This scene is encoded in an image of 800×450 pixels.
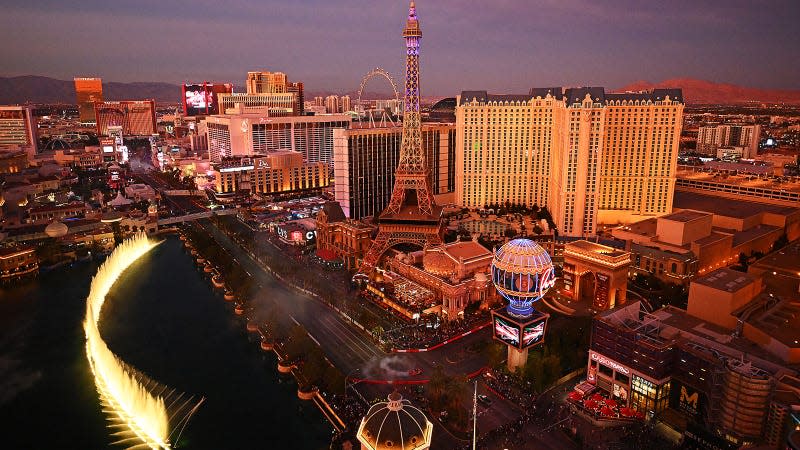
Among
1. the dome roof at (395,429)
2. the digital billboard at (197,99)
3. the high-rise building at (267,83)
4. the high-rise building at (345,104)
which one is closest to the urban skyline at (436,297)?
the dome roof at (395,429)

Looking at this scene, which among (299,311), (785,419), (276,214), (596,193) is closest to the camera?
(785,419)

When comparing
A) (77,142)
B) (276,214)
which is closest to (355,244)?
(276,214)

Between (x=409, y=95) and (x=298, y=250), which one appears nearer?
(x=409, y=95)

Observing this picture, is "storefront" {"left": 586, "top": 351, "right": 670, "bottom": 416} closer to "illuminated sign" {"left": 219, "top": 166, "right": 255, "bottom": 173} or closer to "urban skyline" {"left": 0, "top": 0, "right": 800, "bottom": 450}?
"urban skyline" {"left": 0, "top": 0, "right": 800, "bottom": 450}

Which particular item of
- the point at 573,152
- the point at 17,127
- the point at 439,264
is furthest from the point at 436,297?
the point at 17,127

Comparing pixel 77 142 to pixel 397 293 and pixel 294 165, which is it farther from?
pixel 397 293

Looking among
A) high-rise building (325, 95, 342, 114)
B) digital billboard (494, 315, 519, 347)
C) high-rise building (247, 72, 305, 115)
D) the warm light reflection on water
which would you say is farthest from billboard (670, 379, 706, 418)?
high-rise building (325, 95, 342, 114)

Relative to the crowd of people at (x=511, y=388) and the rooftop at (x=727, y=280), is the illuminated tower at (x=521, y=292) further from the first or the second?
the rooftop at (x=727, y=280)
